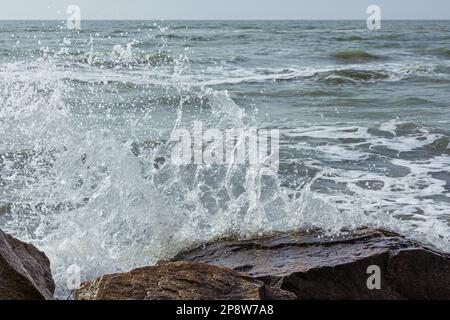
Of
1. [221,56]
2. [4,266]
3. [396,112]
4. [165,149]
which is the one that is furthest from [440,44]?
[4,266]

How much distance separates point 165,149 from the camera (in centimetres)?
762

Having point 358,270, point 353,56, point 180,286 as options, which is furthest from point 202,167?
point 353,56

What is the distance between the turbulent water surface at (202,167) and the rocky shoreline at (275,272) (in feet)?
1.21

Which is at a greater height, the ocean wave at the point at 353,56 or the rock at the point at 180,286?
the ocean wave at the point at 353,56

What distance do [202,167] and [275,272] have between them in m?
3.49

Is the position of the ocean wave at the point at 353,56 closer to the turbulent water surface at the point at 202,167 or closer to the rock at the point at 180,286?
the turbulent water surface at the point at 202,167

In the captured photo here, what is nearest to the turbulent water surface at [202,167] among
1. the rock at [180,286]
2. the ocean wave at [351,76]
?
the ocean wave at [351,76]

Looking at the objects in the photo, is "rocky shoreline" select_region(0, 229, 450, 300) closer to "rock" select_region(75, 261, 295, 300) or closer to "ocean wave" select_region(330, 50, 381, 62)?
"rock" select_region(75, 261, 295, 300)

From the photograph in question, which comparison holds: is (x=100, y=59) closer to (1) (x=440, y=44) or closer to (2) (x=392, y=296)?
(1) (x=440, y=44)

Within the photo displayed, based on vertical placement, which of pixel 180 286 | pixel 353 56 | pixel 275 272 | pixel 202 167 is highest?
pixel 353 56

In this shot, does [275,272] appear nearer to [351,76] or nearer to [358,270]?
[358,270]

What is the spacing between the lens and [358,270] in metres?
3.32

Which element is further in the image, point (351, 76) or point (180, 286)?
point (351, 76)

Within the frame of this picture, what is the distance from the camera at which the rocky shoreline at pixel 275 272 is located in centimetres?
283
